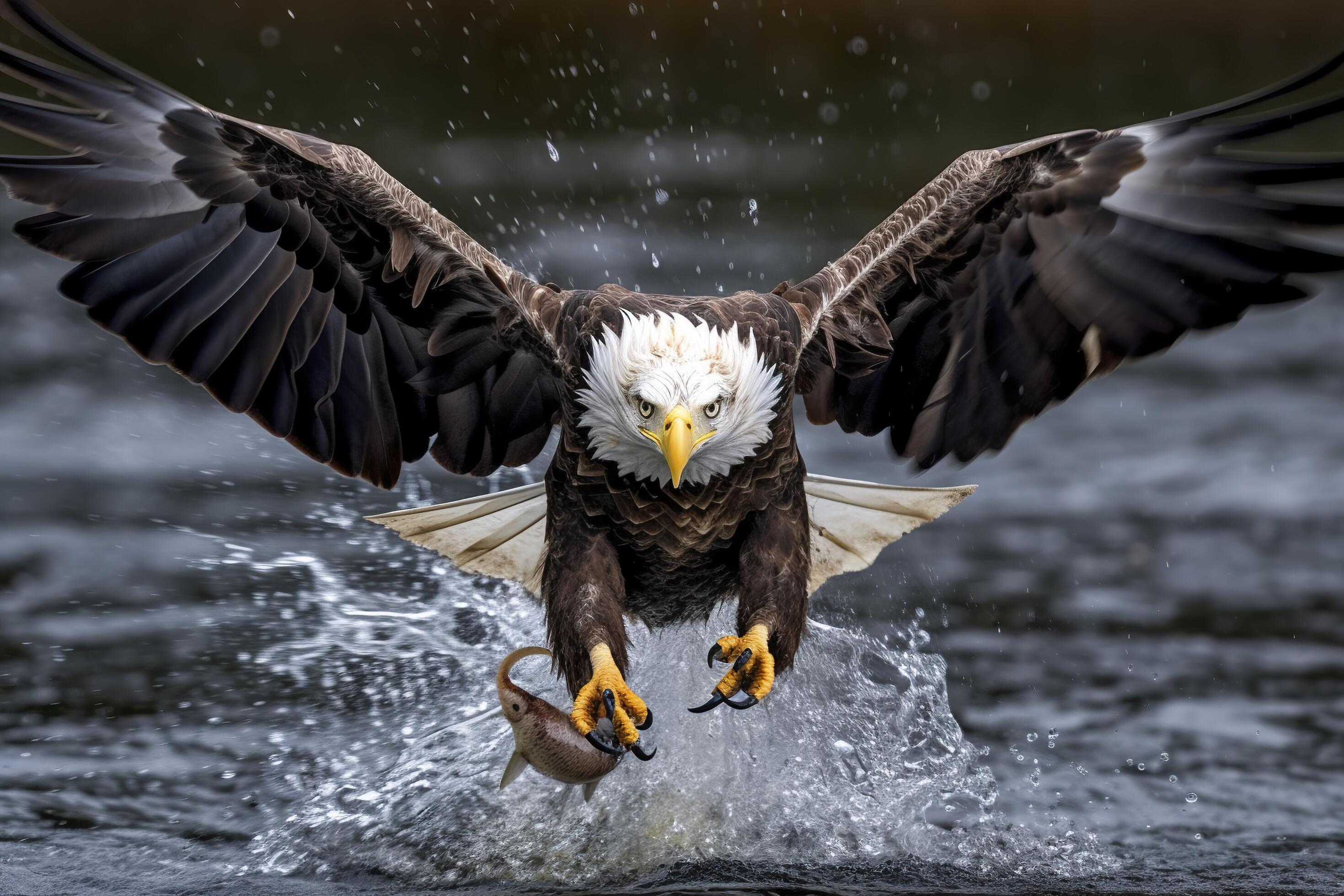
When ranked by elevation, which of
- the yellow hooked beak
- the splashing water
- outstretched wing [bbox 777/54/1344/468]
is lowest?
the splashing water

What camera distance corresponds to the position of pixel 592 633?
10.8 ft

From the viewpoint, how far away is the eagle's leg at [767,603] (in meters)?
3.26

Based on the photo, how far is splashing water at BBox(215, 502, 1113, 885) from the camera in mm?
3455

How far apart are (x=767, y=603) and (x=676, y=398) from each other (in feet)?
2.24

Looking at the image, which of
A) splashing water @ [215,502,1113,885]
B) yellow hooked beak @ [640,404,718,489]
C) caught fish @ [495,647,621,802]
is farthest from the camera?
splashing water @ [215,502,1113,885]

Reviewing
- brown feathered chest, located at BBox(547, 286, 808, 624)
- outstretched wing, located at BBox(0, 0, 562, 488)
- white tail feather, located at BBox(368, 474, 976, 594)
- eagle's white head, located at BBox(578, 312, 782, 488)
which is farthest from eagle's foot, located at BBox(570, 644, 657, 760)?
white tail feather, located at BBox(368, 474, 976, 594)

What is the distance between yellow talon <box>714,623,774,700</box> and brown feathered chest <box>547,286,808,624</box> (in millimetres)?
256

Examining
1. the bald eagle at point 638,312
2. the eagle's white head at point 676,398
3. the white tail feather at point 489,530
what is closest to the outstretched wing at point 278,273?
the bald eagle at point 638,312

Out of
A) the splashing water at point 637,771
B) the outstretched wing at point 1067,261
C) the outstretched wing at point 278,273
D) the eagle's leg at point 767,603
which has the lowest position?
the splashing water at point 637,771

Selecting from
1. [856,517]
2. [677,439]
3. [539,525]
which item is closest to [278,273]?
[539,525]

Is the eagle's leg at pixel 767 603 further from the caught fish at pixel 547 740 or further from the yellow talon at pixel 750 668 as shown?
the caught fish at pixel 547 740

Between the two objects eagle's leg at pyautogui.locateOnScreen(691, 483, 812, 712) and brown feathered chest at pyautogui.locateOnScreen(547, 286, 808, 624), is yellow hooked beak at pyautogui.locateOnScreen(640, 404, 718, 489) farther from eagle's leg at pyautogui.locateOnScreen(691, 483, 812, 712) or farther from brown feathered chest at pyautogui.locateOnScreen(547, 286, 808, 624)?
eagle's leg at pyautogui.locateOnScreen(691, 483, 812, 712)

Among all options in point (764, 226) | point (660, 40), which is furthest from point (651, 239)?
point (660, 40)

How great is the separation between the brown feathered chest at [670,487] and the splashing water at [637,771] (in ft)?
1.97
